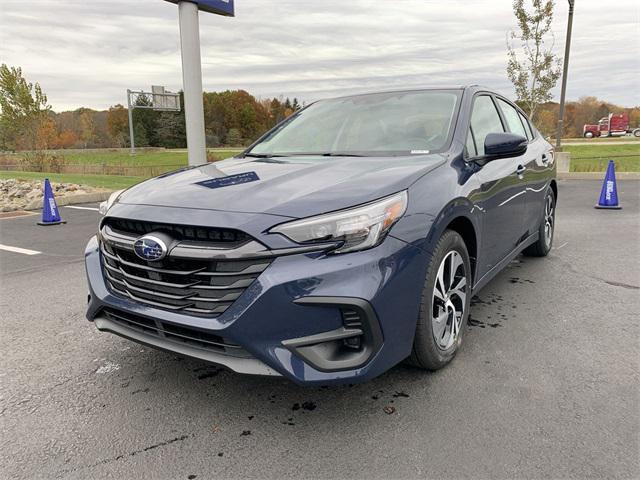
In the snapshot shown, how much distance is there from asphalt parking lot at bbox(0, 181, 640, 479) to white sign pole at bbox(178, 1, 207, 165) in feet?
24.7

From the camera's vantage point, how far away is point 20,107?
28.8m

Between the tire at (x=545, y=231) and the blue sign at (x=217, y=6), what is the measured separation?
841 cm

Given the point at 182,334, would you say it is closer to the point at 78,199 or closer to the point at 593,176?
the point at 78,199

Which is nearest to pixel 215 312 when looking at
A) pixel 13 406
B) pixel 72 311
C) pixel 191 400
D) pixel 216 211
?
pixel 216 211

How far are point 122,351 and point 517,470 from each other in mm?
2452

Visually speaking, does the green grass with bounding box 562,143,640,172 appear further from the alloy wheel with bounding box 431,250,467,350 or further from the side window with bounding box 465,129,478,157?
the alloy wheel with bounding box 431,250,467,350

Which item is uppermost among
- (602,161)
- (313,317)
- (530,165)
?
(530,165)

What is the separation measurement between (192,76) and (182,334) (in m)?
9.52

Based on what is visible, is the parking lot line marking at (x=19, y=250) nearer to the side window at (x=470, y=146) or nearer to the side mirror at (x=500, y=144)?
the side window at (x=470, y=146)

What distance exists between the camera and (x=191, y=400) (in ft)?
8.76

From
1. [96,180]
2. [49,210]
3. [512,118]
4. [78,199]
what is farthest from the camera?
[96,180]

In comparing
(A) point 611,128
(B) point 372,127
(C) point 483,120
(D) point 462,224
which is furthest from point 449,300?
(A) point 611,128

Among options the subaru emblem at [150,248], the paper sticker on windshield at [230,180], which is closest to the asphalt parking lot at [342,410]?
the subaru emblem at [150,248]

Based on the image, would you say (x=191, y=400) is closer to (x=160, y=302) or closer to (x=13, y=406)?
(x=160, y=302)
